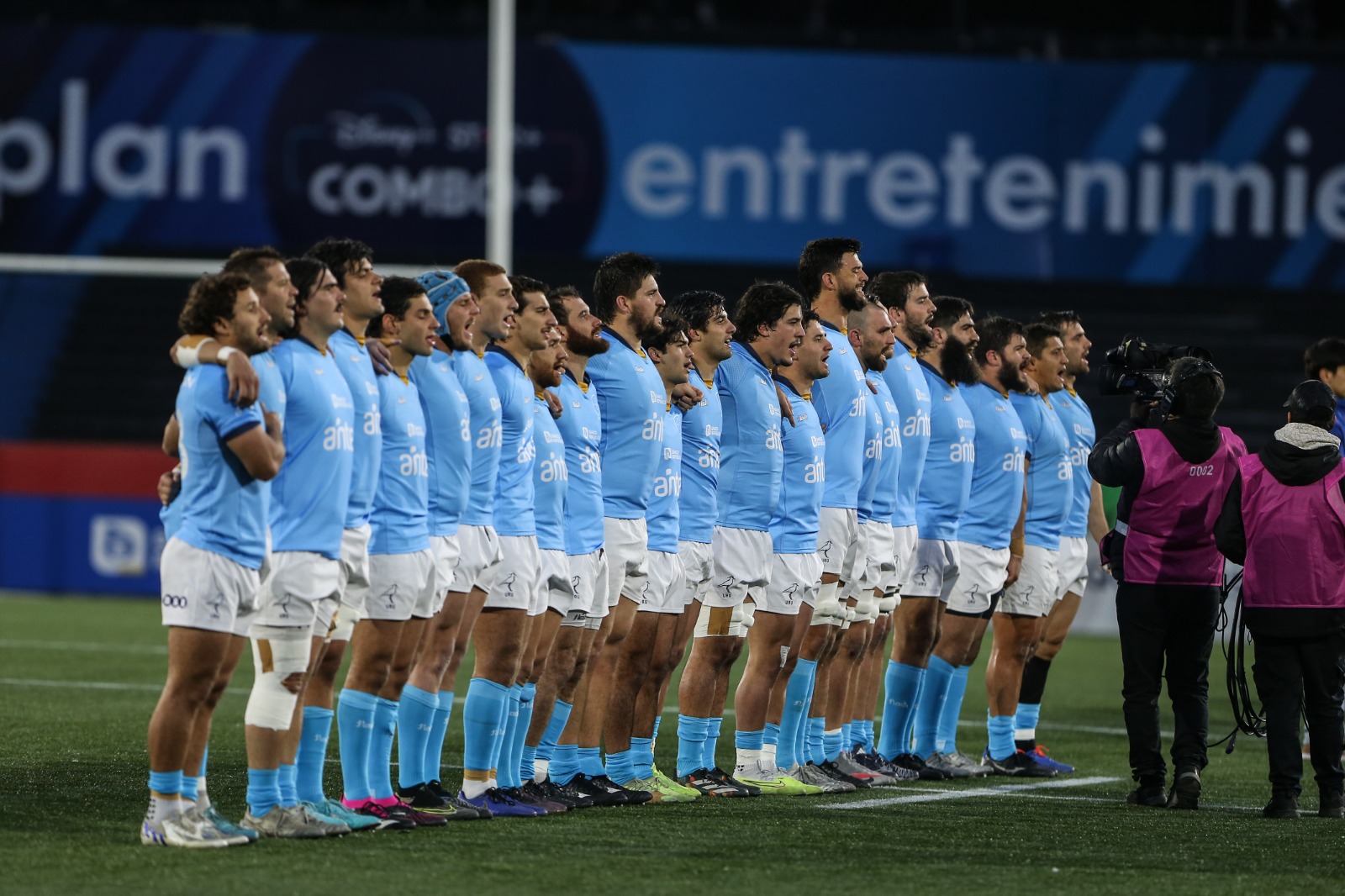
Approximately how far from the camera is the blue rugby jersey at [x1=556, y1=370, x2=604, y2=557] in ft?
27.5

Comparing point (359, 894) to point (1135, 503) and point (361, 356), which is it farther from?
point (1135, 503)

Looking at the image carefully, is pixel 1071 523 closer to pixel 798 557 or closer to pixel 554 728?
pixel 798 557

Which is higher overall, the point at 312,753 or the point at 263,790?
the point at 312,753

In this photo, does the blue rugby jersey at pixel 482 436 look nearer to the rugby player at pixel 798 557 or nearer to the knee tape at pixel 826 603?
the rugby player at pixel 798 557

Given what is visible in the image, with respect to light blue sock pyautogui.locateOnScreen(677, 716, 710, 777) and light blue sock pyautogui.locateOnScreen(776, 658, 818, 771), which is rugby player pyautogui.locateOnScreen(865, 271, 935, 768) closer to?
light blue sock pyautogui.locateOnScreen(776, 658, 818, 771)

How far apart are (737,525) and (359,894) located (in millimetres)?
3366

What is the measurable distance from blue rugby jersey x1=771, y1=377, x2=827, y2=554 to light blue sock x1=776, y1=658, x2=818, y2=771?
0.60 meters

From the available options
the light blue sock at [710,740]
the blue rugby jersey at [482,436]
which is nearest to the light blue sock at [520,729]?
the blue rugby jersey at [482,436]

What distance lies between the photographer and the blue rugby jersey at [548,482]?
820cm

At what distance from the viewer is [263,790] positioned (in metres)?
7.17

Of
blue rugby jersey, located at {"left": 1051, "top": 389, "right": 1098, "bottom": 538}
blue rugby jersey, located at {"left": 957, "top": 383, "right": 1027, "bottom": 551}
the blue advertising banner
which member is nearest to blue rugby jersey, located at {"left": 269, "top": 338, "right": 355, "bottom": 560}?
blue rugby jersey, located at {"left": 957, "top": 383, "right": 1027, "bottom": 551}

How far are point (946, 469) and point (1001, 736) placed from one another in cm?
140

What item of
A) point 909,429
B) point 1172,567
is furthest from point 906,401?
point 1172,567

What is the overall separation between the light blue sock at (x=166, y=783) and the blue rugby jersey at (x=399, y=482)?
3.75 feet
